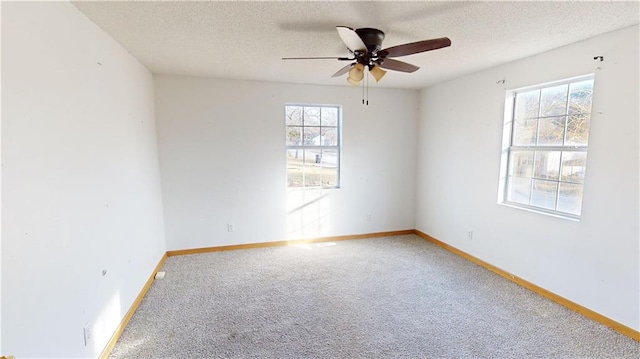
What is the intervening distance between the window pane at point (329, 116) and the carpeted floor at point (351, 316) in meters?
1.99

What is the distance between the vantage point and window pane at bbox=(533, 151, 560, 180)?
2.73m

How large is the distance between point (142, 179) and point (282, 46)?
194 centimetres

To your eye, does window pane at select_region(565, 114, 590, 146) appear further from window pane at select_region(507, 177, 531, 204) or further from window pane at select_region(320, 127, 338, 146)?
window pane at select_region(320, 127, 338, 146)

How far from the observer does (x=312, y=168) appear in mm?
4305

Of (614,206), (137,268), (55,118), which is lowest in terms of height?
(137,268)

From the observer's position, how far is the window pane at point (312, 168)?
4.27 metres

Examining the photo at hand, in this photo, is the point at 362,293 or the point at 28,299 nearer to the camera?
the point at 28,299

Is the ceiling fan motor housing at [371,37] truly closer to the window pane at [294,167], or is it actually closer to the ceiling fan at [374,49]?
the ceiling fan at [374,49]

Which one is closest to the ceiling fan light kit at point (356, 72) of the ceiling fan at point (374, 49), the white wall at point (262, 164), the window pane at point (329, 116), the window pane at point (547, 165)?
the ceiling fan at point (374, 49)

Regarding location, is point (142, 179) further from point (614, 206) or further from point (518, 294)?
point (614, 206)

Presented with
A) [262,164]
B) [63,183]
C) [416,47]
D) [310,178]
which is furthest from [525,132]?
[63,183]

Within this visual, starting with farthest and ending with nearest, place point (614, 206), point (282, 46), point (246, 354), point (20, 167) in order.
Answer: point (282, 46), point (614, 206), point (246, 354), point (20, 167)

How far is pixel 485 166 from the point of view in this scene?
3418mm

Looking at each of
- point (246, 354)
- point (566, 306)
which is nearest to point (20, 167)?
point (246, 354)
